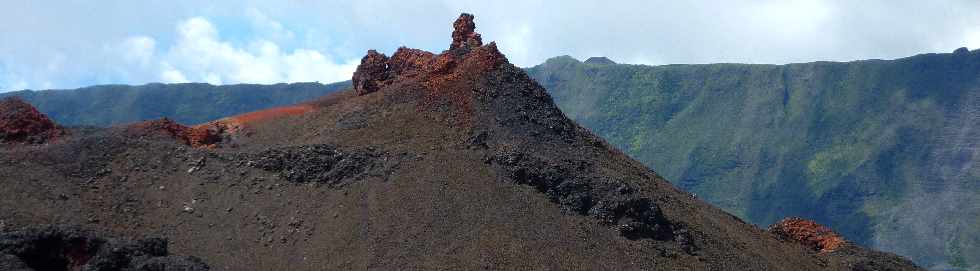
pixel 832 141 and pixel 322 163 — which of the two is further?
pixel 832 141

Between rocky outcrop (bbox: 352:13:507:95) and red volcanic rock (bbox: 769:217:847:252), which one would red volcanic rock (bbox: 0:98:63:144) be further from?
red volcanic rock (bbox: 769:217:847:252)

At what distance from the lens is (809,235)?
90.0 ft

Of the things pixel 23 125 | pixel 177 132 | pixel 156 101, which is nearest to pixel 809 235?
pixel 177 132

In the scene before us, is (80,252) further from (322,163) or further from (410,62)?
(410,62)

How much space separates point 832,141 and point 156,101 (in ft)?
177

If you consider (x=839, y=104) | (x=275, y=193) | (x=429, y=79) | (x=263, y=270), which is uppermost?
(x=839, y=104)

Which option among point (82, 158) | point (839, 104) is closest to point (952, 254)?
point (839, 104)

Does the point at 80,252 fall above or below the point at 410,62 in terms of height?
below

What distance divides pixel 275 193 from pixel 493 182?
6.00m

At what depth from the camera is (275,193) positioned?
76.2 feet

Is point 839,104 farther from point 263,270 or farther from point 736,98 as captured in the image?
point 263,270

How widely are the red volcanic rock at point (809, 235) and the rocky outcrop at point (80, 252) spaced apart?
17.5 meters

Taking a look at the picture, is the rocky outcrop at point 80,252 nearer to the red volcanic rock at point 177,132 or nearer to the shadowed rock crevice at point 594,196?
the red volcanic rock at point 177,132

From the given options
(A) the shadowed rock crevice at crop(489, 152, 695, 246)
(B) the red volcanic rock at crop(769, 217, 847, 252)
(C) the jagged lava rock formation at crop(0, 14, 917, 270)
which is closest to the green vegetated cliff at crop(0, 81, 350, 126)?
(C) the jagged lava rock formation at crop(0, 14, 917, 270)
